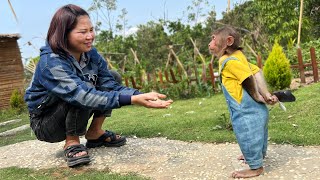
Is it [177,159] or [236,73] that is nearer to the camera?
[236,73]

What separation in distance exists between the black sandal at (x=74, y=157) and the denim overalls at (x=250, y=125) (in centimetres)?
135

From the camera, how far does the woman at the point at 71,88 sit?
8.88 ft

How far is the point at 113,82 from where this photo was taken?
3.54 metres

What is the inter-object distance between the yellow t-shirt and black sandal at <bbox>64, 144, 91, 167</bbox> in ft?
4.49

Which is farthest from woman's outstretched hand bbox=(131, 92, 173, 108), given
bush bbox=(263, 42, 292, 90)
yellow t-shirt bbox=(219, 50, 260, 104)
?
bush bbox=(263, 42, 292, 90)

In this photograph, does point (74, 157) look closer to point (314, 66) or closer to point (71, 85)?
point (71, 85)

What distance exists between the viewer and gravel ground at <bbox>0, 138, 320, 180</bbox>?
2.65 meters

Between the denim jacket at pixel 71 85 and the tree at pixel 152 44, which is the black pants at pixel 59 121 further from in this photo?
the tree at pixel 152 44

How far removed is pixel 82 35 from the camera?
2953mm

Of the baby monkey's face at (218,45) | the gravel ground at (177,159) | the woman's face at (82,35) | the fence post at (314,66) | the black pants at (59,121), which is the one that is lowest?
the fence post at (314,66)

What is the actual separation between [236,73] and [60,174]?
1.62m

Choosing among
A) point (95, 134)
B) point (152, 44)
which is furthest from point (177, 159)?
point (152, 44)

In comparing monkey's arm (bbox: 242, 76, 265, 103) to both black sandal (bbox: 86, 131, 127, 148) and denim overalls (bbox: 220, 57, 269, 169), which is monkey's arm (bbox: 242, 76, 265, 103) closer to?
denim overalls (bbox: 220, 57, 269, 169)

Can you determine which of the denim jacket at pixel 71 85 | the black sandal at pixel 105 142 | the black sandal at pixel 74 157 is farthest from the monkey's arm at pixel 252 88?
the black sandal at pixel 105 142
